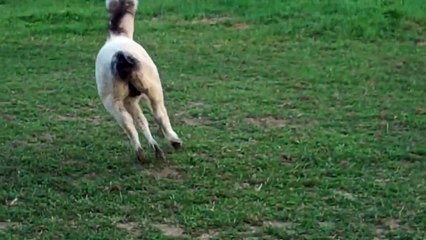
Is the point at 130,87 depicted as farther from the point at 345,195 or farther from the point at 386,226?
the point at 386,226

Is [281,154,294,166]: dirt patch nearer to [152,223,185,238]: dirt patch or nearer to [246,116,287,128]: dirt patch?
[246,116,287,128]: dirt patch

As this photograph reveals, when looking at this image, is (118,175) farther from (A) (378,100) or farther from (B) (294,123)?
(A) (378,100)

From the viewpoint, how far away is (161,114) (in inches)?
258

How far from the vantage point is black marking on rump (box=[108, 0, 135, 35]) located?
22.5 feet

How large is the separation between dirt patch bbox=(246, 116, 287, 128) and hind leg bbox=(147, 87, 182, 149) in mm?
935

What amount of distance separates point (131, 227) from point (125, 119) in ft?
3.93

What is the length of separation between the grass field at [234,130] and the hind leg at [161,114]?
3.7 inches

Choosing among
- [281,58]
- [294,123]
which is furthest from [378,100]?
[281,58]

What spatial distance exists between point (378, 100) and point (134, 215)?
333cm

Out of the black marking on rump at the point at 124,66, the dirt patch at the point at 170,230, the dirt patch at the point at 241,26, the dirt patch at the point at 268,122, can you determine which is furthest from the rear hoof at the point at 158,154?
the dirt patch at the point at 241,26

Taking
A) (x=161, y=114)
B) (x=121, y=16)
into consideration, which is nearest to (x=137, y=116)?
(x=161, y=114)

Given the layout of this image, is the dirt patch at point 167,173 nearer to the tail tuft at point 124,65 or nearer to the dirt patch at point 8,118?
the tail tuft at point 124,65

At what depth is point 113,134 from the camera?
24.0 ft

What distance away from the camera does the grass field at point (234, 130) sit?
215 inches
